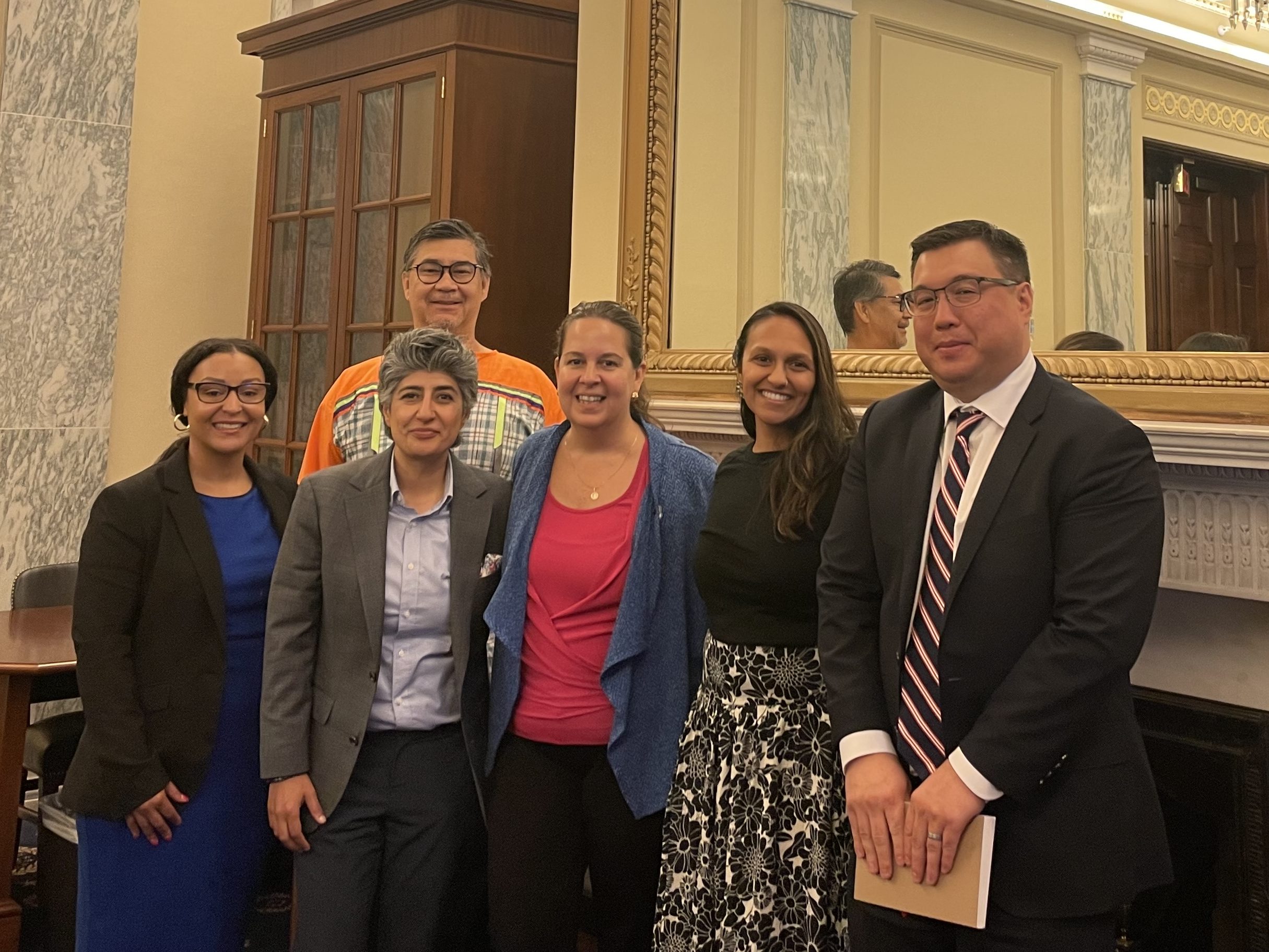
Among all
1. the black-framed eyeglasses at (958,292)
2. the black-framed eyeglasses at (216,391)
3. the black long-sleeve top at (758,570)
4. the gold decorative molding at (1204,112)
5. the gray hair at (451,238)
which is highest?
the gold decorative molding at (1204,112)

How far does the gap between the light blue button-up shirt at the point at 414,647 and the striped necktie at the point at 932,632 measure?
809mm

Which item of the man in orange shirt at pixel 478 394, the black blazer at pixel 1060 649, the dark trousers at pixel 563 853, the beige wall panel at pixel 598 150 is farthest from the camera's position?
the beige wall panel at pixel 598 150

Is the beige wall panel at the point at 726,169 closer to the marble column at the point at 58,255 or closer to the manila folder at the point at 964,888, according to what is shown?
the manila folder at the point at 964,888

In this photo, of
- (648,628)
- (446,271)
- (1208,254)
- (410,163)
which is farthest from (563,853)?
(410,163)

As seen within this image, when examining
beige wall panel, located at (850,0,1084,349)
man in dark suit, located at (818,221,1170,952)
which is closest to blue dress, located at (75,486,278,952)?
man in dark suit, located at (818,221,1170,952)

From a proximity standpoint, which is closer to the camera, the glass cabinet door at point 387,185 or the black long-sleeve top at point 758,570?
the black long-sleeve top at point 758,570

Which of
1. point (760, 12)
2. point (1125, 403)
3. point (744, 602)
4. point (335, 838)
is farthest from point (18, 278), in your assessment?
point (1125, 403)

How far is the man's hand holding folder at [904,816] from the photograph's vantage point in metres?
1.41

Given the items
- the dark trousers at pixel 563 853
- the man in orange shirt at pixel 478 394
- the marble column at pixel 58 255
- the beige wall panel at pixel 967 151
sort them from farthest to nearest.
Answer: the marble column at pixel 58 255, the man in orange shirt at pixel 478 394, the beige wall panel at pixel 967 151, the dark trousers at pixel 563 853

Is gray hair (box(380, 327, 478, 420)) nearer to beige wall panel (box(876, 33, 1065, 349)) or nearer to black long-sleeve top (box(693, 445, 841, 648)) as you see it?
black long-sleeve top (box(693, 445, 841, 648))

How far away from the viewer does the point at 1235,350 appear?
1.97 m

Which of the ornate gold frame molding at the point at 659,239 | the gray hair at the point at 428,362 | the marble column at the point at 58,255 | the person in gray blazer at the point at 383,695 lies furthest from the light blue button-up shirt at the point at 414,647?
the marble column at the point at 58,255

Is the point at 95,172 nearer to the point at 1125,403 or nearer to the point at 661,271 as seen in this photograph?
the point at 661,271

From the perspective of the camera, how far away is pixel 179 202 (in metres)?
4.90
